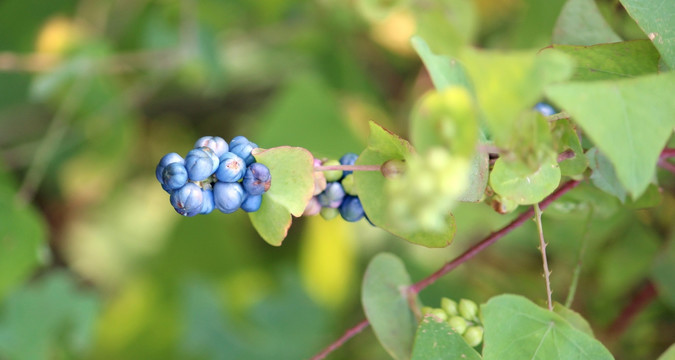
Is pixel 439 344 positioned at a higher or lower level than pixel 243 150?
lower

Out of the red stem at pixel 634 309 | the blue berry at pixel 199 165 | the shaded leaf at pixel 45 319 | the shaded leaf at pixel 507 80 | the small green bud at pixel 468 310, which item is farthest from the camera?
Result: the shaded leaf at pixel 45 319

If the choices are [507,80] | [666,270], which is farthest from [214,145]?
[666,270]

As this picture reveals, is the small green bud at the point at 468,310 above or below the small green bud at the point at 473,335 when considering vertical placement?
above

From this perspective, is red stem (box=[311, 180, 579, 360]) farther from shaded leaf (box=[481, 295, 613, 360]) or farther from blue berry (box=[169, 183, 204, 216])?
blue berry (box=[169, 183, 204, 216])

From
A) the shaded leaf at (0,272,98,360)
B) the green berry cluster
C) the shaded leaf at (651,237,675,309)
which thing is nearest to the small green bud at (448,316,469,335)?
the green berry cluster

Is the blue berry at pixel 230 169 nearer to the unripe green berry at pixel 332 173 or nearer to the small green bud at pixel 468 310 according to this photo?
the unripe green berry at pixel 332 173

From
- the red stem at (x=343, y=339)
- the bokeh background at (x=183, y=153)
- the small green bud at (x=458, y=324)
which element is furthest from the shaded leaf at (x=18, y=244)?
the small green bud at (x=458, y=324)

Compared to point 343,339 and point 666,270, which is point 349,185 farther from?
point 666,270
